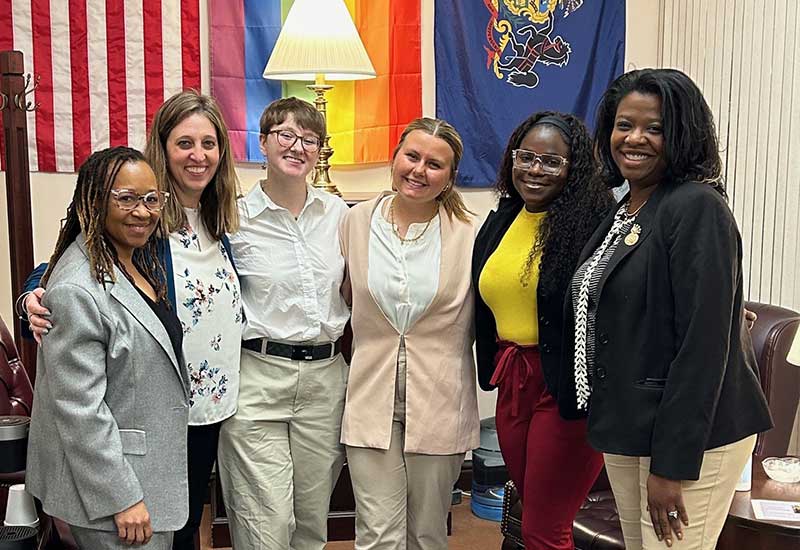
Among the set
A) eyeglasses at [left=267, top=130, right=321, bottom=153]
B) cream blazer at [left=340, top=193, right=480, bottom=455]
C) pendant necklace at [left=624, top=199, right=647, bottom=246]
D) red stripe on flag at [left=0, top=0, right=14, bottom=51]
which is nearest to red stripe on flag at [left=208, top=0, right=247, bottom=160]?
red stripe on flag at [left=0, top=0, right=14, bottom=51]

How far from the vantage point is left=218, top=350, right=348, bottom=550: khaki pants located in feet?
8.44

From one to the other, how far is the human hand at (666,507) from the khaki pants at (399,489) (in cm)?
83

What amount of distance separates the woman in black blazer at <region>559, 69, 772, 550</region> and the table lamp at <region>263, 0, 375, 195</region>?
5.97 feet

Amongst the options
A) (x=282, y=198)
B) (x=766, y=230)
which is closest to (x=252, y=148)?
(x=282, y=198)

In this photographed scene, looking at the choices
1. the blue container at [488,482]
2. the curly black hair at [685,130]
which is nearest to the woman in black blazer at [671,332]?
the curly black hair at [685,130]

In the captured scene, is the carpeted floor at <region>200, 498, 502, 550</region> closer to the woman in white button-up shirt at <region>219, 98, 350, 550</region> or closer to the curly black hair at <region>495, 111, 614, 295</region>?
the woman in white button-up shirt at <region>219, 98, 350, 550</region>

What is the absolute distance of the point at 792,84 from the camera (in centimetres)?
337

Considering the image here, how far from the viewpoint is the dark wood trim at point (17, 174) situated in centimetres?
322

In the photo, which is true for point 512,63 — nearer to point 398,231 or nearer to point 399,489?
point 398,231

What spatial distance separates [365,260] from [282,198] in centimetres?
→ 29

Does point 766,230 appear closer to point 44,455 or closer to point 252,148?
point 252,148

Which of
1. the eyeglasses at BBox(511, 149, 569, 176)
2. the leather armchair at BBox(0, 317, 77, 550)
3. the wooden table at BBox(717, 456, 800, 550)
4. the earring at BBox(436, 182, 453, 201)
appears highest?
the eyeglasses at BBox(511, 149, 569, 176)

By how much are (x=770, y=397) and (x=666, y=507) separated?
1325mm

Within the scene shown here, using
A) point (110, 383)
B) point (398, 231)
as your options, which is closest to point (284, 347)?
point (398, 231)
